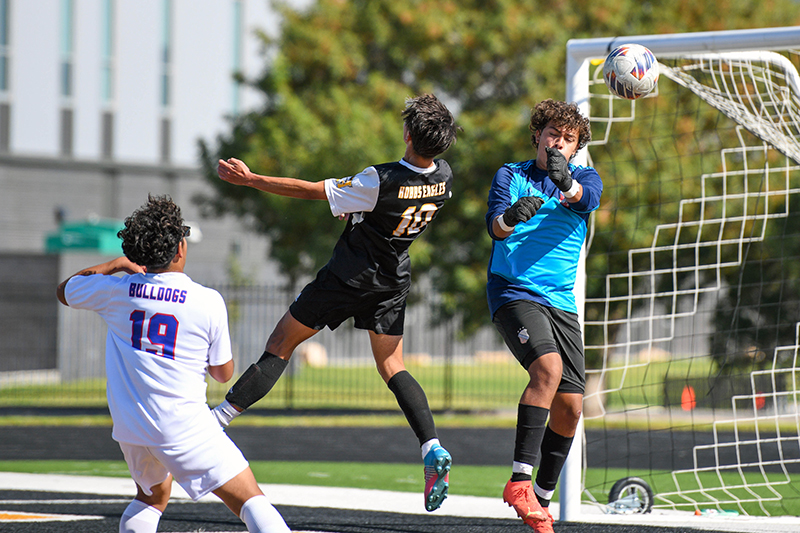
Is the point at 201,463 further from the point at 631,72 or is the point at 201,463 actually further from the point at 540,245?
the point at 631,72

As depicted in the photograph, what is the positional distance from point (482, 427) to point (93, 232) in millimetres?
14633

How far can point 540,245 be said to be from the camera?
15.1 feet

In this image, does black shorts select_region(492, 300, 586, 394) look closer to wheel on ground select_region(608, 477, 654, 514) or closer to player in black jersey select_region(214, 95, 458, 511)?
player in black jersey select_region(214, 95, 458, 511)

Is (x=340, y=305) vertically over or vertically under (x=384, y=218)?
under

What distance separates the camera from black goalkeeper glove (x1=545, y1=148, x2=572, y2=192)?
166 inches

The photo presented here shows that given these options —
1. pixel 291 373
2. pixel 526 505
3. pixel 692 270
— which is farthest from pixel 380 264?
pixel 291 373

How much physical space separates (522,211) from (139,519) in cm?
229

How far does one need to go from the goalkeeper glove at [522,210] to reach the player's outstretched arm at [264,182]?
997 millimetres

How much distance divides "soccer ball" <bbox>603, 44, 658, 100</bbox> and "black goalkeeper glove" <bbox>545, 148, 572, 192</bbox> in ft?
3.51

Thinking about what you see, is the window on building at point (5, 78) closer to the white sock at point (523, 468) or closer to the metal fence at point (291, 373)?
the metal fence at point (291, 373)

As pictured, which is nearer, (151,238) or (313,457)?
(151,238)

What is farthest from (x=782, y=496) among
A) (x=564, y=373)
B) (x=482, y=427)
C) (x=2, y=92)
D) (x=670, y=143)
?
(x=2, y=92)

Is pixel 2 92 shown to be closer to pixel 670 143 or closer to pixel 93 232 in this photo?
pixel 93 232

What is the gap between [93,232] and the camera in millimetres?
24422
